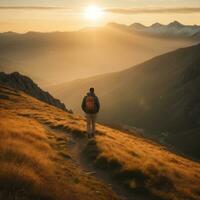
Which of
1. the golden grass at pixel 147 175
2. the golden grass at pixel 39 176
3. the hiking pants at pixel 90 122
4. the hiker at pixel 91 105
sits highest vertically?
the hiker at pixel 91 105

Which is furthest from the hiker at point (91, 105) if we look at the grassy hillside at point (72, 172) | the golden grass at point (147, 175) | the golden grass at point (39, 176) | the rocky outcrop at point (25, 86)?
the rocky outcrop at point (25, 86)

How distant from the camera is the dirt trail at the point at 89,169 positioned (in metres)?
19.4

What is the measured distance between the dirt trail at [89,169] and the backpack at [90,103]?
2.71 meters

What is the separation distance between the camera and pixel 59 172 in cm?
1897

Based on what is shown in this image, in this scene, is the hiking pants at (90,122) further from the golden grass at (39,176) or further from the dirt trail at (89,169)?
the golden grass at (39,176)

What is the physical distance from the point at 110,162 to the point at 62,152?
3260 mm

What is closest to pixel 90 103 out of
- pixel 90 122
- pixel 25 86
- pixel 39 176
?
pixel 90 122

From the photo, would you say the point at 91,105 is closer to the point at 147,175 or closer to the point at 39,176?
the point at 147,175

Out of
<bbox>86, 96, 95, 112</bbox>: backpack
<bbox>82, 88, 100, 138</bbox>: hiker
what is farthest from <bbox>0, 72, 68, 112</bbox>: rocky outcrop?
<bbox>86, 96, 95, 112</bbox>: backpack

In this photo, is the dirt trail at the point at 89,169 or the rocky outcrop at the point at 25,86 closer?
the dirt trail at the point at 89,169

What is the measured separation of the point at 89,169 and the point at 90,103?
27.7ft

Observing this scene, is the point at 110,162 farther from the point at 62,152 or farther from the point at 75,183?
the point at 75,183

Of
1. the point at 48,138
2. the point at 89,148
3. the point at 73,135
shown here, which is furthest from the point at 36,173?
the point at 73,135

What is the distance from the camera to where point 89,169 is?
74.8 ft
